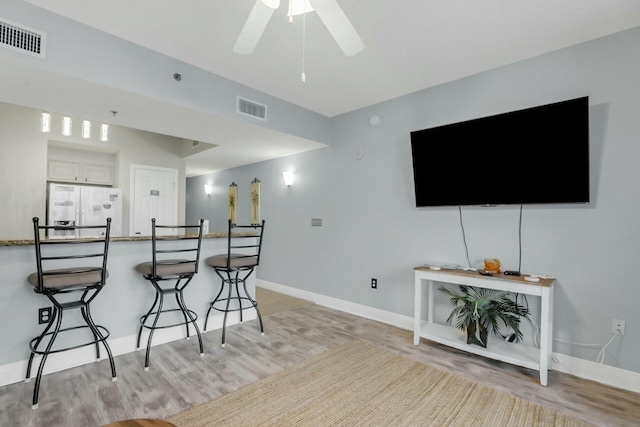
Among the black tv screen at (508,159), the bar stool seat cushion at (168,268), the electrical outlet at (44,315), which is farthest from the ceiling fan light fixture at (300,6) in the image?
the electrical outlet at (44,315)

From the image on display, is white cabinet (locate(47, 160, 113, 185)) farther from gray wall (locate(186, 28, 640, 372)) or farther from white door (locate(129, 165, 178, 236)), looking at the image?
gray wall (locate(186, 28, 640, 372))

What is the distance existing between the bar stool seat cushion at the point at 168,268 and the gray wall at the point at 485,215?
2.03 m

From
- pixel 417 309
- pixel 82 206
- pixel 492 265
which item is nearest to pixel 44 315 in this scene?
pixel 82 206

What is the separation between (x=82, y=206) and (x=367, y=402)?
16.2 ft

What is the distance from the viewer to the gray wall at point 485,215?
7.48 feet

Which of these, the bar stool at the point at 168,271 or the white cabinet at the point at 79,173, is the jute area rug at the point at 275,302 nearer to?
the bar stool at the point at 168,271

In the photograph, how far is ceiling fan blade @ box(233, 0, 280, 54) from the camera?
1.60 m

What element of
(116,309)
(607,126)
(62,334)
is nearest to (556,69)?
(607,126)

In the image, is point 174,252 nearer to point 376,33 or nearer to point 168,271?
point 168,271

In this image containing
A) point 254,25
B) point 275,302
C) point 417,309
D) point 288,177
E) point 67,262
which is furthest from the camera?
point 288,177

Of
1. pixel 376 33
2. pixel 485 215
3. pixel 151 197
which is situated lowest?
pixel 485 215

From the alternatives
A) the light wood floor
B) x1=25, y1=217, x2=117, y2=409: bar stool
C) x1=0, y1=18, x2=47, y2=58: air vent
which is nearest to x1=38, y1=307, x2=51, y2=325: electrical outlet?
x1=25, y1=217, x2=117, y2=409: bar stool

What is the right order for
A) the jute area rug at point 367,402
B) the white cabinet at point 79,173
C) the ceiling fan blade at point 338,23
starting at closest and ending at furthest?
the ceiling fan blade at point 338,23
the jute area rug at point 367,402
the white cabinet at point 79,173

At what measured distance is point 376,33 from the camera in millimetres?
2344
